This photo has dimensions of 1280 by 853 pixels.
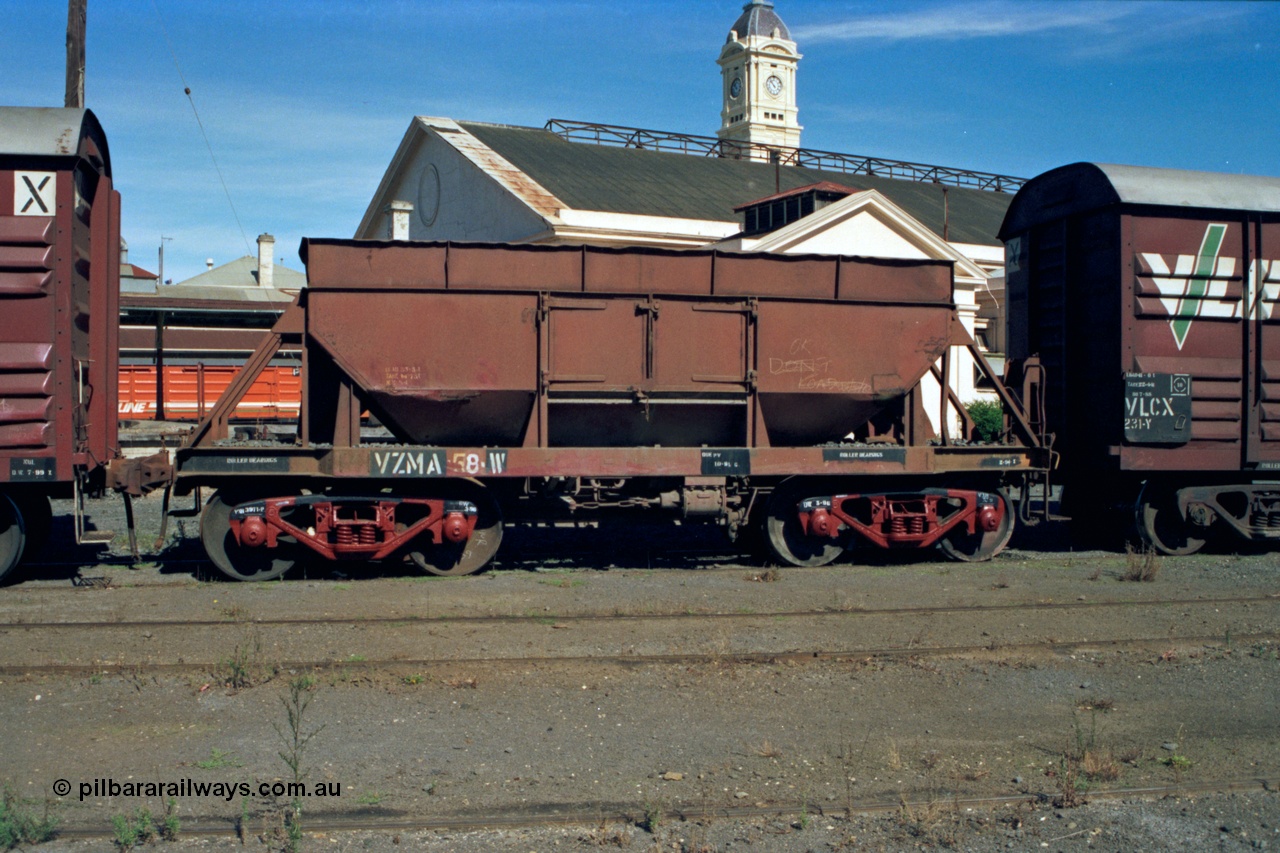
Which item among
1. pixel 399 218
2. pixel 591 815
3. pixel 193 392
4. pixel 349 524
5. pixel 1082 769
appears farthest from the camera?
pixel 399 218

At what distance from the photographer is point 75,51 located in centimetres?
1541

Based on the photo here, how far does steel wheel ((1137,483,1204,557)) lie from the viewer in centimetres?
1158

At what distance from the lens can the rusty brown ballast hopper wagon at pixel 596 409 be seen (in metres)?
9.74

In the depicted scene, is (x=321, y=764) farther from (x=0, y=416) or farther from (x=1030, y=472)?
(x=1030, y=472)

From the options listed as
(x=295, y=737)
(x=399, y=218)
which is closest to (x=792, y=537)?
(x=295, y=737)

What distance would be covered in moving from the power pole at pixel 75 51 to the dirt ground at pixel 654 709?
8625mm

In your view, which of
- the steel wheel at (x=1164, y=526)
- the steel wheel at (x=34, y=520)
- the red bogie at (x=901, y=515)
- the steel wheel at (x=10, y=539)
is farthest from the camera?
the steel wheel at (x=1164, y=526)

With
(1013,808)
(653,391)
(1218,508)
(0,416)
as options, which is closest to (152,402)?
(0,416)

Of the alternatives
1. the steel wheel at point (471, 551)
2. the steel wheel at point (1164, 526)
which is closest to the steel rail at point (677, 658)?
the steel wheel at point (471, 551)

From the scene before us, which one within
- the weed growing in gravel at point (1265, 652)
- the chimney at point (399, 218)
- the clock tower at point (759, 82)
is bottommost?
the weed growing in gravel at point (1265, 652)

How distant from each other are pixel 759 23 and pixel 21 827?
302 ft

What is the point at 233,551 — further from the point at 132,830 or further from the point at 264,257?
the point at 264,257

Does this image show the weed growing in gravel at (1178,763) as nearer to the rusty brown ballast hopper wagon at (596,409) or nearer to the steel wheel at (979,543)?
the rusty brown ballast hopper wagon at (596,409)

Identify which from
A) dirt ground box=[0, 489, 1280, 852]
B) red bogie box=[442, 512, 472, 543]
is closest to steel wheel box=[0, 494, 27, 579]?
dirt ground box=[0, 489, 1280, 852]
